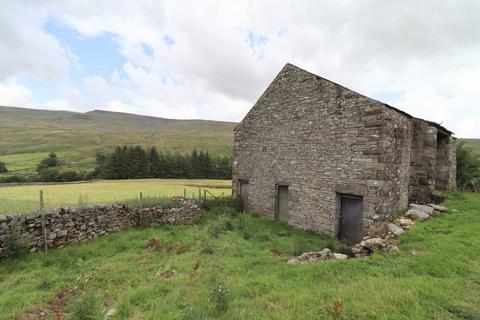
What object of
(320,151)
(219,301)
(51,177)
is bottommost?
(51,177)

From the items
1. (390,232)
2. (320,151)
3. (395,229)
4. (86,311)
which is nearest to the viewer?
(86,311)

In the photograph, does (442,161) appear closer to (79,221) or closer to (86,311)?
(86,311)

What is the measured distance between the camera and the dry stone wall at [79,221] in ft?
29.2

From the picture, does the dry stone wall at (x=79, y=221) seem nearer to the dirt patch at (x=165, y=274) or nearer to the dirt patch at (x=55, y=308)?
the dirt patch at (x=55, y=308)

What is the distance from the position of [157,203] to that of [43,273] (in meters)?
6.66

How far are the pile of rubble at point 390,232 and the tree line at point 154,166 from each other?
2105 inches

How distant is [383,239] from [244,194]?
1056cm

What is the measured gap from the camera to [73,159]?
290ft

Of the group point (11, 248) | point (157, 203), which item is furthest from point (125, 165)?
point (11, 248)

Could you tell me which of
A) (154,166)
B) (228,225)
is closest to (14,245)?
(228,225)

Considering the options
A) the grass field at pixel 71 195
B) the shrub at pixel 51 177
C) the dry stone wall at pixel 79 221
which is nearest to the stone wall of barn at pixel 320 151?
the dry stone wall at pixel 79 221

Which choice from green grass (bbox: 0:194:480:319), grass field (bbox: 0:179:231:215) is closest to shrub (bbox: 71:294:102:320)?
green grass (bbox: 0:194:480:319)

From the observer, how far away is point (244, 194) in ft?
59.4

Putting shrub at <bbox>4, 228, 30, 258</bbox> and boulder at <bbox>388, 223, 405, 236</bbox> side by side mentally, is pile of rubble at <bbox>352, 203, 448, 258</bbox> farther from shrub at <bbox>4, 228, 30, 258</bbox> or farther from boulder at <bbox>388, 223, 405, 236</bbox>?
shrub at <bbox>4, 228, 30, 258</bbox>
